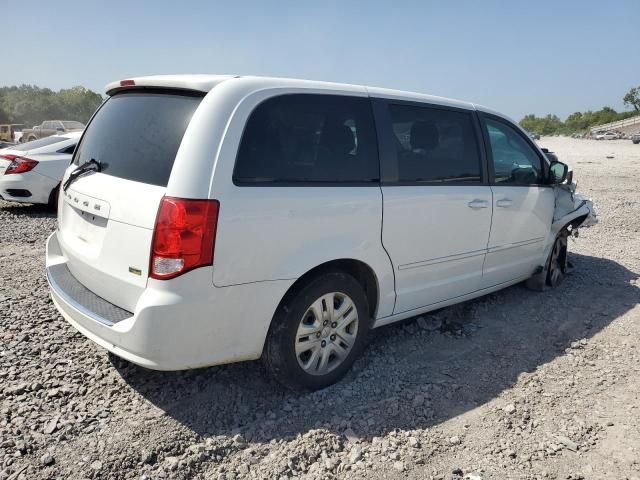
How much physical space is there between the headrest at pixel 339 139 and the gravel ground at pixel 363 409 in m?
1.54

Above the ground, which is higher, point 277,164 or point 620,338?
point 277,164

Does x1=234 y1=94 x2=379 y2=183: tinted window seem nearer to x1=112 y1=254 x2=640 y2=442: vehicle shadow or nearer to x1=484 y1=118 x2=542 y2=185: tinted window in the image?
x1=112 y1=254 x2=640 y2=442: vehicle shadow

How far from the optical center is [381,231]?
3244 mm

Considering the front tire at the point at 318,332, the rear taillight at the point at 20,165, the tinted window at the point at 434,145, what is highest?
the tinted window at the point at 434,145

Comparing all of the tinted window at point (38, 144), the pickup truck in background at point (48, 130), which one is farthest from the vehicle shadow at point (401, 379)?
the pickup truck in background at point (48, 130)

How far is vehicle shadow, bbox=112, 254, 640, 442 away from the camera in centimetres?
292

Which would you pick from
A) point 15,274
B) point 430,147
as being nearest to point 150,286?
point 430,147

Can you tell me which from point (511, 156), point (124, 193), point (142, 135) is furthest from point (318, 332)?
point (511, 156)

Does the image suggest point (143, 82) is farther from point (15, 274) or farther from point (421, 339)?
point (15, 274)

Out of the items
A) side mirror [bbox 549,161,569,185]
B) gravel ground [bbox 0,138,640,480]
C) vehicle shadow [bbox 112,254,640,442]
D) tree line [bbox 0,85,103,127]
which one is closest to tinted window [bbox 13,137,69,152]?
gravel ground [bbox 0,138,640,480]

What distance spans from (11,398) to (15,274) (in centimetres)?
272

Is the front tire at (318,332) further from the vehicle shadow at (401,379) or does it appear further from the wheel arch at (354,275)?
the vehicle shadow at (401,379)

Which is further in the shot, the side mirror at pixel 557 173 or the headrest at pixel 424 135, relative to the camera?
the side mirror at pixel 557 173

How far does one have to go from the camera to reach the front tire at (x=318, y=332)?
2.91 m
